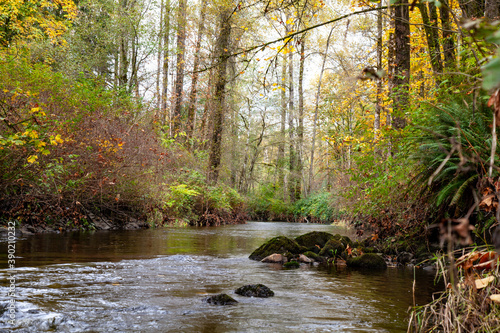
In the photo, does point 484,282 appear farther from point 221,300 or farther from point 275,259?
point 275,259

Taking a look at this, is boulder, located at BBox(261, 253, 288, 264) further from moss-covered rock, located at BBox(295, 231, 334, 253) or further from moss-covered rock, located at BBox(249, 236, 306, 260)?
moss-covered rock, located at BBox(295, 231, 334, 253)

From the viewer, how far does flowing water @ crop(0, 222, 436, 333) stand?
11.0 ft

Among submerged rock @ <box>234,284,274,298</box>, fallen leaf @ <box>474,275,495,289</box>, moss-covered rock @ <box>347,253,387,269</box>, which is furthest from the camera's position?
moss-covered rock @ <box>347,253,387,269</box>

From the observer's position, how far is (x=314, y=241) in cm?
835

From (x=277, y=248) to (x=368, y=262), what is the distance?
1756 millimetres

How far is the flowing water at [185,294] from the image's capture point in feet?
11.0

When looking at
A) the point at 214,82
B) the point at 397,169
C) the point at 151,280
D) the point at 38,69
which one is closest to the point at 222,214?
the point at 214,82

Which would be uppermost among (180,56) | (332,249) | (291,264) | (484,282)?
(180,56)

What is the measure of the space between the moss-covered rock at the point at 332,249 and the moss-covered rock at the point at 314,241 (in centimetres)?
37

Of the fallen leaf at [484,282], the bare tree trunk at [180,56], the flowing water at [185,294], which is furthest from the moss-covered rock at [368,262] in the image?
the bare tree trunk at [180,56]

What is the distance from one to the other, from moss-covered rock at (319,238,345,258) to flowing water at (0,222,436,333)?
86 centimetres

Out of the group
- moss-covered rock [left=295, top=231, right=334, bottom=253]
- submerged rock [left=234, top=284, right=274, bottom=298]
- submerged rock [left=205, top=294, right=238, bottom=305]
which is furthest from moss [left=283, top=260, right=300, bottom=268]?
submerged rock [left=205, top=294, right=238, bottom=305]

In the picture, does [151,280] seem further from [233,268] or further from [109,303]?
[233,268]

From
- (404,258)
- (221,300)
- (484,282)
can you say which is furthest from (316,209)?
(484,282)
